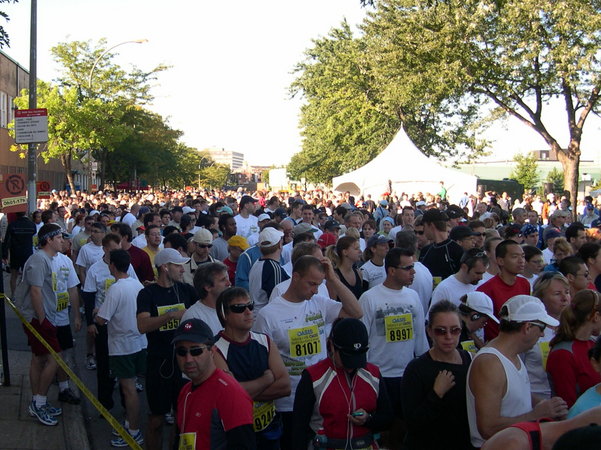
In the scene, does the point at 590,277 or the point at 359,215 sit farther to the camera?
the point at 359,215

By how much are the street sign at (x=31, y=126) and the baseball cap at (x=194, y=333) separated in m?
10.2

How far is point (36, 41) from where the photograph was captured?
15773 millimetres

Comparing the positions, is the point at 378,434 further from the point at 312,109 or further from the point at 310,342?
the point at 312,109

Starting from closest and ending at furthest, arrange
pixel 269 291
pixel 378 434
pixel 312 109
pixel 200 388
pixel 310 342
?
pixel 200 388 < pixel 378 434 < pixel 310 342 < pixel 269 291 < pixel 312 109

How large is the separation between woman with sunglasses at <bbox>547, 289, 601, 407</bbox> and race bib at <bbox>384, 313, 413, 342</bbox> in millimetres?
1440

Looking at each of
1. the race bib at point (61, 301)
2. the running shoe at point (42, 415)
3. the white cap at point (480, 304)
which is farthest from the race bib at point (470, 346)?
the race bib at point (61, 301)

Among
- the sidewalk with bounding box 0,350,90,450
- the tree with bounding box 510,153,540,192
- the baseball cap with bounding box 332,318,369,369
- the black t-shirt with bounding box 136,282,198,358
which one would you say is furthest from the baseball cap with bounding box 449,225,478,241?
the tree with bounding box 510,153,540,192

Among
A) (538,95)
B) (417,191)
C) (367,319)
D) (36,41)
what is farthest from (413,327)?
(538,95)

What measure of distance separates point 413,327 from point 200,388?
8.40ft

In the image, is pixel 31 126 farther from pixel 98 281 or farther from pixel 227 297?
pixel 227 297

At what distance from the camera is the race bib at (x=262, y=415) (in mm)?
4547

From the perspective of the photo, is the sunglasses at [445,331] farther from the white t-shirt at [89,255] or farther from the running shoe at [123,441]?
the white t-shirt at [89,255]

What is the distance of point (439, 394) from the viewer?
152 inches

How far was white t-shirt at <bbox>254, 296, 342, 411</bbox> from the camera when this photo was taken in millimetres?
5066
